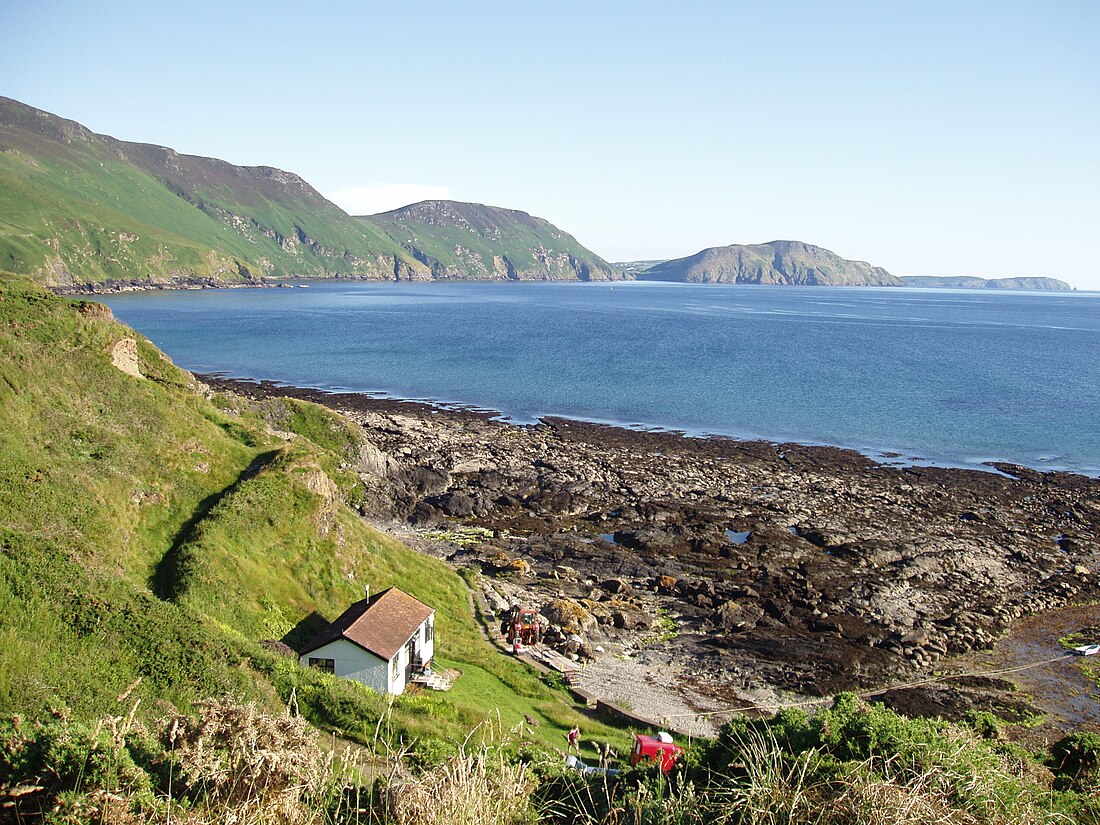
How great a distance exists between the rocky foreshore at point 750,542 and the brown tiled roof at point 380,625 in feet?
30.4

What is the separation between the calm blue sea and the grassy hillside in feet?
153

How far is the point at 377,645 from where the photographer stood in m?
26.6

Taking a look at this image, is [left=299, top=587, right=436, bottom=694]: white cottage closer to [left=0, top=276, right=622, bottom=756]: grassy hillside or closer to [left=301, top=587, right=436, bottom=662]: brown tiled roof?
[left=301, top=587, right=436, bottom=662]: brown tiled roof

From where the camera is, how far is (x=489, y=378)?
10481 centimetres

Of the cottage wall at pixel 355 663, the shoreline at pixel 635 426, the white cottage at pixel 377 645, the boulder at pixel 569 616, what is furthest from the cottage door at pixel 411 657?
the shoreline at pixel 635 426

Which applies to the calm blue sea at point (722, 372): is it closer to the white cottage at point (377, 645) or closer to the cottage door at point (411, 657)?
the white cottage at point (377, 645)

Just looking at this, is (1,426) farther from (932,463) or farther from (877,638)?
(932,463)

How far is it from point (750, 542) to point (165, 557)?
3405 centimetres

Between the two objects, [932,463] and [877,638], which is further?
[932,463]

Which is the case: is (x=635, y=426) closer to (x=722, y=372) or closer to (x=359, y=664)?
(x=722, y=372)

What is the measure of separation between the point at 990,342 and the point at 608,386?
103 metres

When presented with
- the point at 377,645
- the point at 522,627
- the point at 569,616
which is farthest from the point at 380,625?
the point at 569,616

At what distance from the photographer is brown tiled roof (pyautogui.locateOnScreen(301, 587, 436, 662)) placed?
26531 millimetres

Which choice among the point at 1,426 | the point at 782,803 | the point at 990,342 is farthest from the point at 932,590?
the point at 990,342
